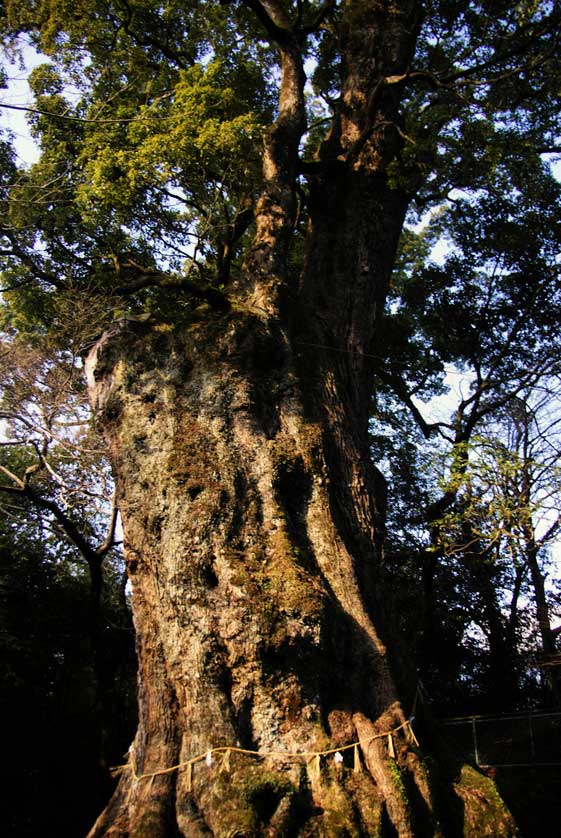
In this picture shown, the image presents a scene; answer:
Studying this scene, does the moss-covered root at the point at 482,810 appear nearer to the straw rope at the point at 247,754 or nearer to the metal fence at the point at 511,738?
the straw rope at the point at 247,754

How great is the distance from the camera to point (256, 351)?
17.1 feet

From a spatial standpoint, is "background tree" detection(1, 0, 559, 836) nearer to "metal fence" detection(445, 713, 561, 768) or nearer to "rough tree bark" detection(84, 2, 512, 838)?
"rough tree bark" detection(84, 2, 512, 838)

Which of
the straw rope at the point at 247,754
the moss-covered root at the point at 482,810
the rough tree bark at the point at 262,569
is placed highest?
the rough tree bark at the point at 262,569

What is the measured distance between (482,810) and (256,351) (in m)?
3.45

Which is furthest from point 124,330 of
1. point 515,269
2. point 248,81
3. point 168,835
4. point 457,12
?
point 515,269

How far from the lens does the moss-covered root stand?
3.67 m

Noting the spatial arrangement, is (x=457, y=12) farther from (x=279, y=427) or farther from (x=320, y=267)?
(x=279, y=427)

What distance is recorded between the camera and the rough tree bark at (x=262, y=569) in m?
3.52

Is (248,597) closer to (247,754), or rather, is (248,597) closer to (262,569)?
(262,569)

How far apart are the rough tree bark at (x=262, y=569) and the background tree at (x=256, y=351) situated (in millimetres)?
16

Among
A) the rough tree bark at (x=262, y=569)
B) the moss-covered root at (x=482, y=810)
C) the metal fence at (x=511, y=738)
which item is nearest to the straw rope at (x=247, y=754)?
the rough tree bark at (x=262, y=569)

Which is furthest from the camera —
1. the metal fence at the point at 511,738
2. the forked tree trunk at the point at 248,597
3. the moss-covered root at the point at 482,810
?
the metal fence at the point at 511,738

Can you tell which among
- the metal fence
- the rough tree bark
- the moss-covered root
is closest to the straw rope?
the rough tree bark

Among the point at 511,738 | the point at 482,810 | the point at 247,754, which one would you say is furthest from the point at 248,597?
the point at 511,738
